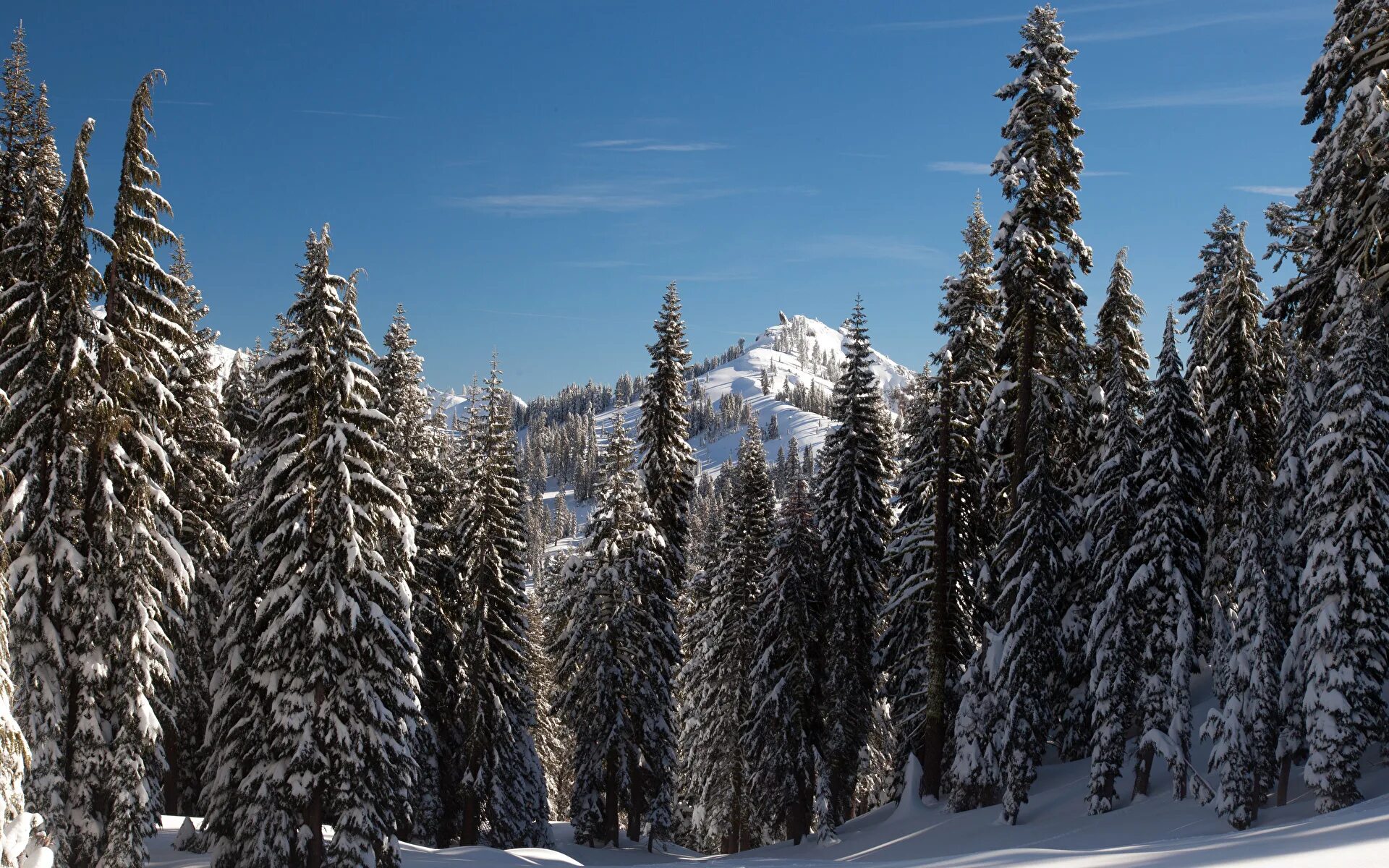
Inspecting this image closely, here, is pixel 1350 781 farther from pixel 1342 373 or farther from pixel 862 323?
pixel 862 323

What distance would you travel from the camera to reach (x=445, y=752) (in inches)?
1272

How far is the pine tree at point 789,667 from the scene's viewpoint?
30.9 meters

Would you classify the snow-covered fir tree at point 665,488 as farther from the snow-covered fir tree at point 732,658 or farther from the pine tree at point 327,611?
the pine tree at point 327,611

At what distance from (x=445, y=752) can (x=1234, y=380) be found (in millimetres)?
28362

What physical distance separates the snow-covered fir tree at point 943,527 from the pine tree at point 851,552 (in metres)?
0.90

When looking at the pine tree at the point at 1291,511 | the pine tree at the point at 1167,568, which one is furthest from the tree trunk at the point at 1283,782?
the pine tree at the point at 1167,568

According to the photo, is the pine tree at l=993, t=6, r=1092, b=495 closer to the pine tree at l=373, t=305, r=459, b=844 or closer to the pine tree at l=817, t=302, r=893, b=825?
the pine tree at l=817, t=302, r=893, b=825

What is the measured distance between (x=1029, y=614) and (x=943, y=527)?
5.08 m

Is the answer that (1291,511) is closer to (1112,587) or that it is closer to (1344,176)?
(1112,587)

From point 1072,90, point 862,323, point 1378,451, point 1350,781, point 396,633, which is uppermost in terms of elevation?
point 1072,90

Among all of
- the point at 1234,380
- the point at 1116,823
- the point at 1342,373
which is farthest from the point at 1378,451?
the point at 1116,823

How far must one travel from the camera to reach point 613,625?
33094 millimetres

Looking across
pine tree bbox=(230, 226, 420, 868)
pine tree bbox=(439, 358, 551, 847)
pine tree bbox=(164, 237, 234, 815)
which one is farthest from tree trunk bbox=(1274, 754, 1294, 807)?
pine tree bbox=(164, 237, 234, 815)

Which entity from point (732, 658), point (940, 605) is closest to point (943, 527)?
point (940, 605)
